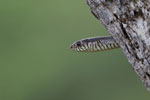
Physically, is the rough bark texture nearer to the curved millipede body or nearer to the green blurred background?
the curved millipede body

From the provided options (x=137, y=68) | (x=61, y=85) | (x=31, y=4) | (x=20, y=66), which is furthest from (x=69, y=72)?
(x=137, y=68)

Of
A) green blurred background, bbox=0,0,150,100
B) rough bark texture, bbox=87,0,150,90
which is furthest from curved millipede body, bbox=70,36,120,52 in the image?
green blurred background, bbox=0,0,150,100

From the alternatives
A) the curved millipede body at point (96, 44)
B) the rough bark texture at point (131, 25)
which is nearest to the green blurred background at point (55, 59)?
the curved millipede body at point (96, 44)

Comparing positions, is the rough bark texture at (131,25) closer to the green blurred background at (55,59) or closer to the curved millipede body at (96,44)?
the curved millipede body at (96,44)

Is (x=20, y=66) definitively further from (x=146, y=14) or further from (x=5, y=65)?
(x=146, y=14)

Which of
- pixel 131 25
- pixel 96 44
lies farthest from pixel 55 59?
pixel 131 25

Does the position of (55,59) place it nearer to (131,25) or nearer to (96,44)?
(96,44)
